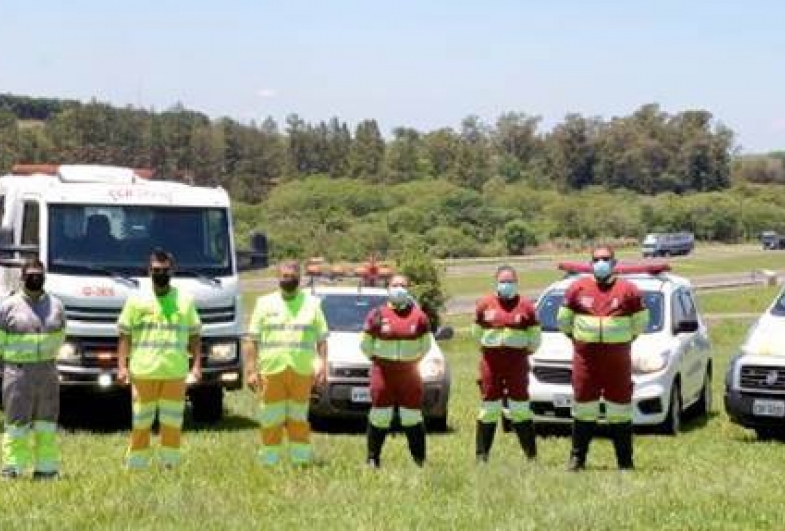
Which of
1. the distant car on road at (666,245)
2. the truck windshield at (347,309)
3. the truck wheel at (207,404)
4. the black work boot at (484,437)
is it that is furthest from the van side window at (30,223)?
the distant car on road at (666,245)

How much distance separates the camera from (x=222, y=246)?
1551cm

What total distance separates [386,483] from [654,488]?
2.01m

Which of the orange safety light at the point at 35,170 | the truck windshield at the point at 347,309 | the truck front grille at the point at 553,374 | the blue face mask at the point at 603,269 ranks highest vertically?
the orange safety light at the point at 35,170

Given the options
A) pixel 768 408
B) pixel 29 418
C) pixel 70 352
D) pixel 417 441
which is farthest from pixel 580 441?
pixel 70 352

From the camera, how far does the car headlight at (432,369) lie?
14.8 m

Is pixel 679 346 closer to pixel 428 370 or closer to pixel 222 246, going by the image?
pixel 428 370

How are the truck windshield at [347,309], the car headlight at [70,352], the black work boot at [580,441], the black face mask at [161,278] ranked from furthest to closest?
the truck windshield at [347,309]
the car headlight at [70,352]
the black work boot at [580,441]
the black face mask at [161,278]

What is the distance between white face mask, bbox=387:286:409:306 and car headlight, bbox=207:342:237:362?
3850 millimetres

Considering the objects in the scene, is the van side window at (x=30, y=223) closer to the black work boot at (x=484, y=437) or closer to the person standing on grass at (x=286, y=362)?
the person standing on grass at (x=286, y=362)

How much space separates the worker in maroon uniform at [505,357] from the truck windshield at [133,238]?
454 cm

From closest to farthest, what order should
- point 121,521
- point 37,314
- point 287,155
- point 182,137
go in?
point 121,521 < point 37,314 < point 182,137 < point 287,155

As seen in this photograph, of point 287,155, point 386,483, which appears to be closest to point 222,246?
point 386,483

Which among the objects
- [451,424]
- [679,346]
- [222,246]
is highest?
[222,246]

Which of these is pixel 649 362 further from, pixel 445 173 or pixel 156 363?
pixel 445 173
